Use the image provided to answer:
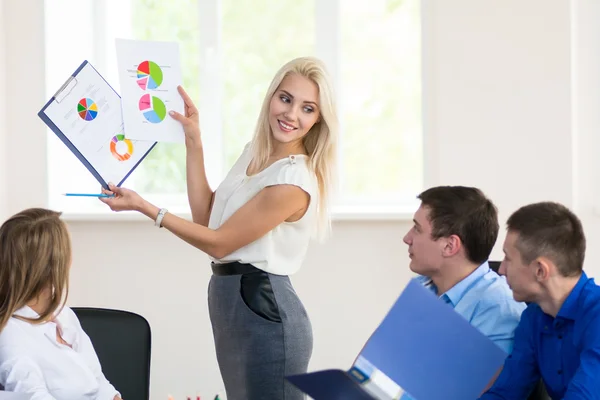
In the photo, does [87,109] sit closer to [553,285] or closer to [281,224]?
[281,224]

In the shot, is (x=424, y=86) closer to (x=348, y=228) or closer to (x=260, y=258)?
(x=348, y=228)

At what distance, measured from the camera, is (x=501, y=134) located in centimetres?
351

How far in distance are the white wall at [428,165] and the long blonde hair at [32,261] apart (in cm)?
193

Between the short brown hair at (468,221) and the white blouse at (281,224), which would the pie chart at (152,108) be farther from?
the short brown hair at (468,221)

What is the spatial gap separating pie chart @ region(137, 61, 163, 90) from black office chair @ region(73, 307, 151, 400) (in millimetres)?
650

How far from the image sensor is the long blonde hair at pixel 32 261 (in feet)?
5.94

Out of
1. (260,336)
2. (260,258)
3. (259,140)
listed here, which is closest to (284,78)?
(259,140)

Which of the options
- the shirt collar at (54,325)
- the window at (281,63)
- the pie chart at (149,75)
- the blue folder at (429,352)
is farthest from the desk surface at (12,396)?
the window at (281,63)

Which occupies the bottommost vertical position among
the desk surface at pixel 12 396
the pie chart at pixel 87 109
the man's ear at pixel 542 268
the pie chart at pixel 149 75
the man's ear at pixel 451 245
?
the desk surface at pixel 12 396

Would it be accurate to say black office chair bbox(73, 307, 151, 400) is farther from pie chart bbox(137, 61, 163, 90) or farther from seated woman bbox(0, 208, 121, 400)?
pie chart bbox(137, 61, 163, 90)

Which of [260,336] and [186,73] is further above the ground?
[186,73]

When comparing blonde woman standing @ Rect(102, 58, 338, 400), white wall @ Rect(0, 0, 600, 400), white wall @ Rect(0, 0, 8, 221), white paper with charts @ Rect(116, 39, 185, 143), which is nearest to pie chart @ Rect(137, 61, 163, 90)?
white paper with charts @ Rect(116, 39, 185, 143)

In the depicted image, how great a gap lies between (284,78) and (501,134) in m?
1.47

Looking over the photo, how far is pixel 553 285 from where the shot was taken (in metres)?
1.67
